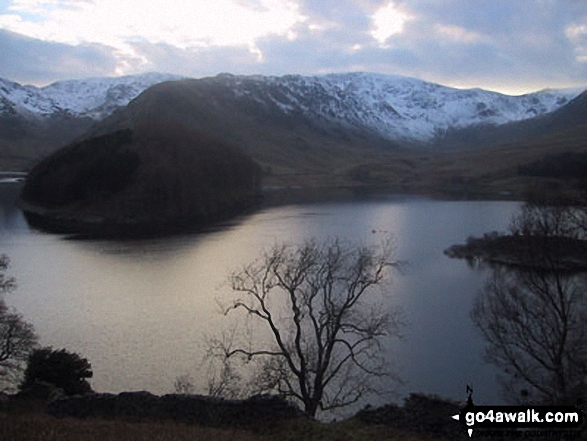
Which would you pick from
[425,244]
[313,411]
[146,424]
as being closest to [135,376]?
[313,411]

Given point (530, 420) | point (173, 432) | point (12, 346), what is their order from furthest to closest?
point (12, 346)
point (173, 432)
point (530, 420)

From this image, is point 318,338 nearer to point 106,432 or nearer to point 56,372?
point 106,432

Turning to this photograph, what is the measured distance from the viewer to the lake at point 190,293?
25734 mm

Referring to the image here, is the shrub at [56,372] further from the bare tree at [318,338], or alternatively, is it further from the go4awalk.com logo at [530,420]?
the go4awalk.com logo at [530,420]

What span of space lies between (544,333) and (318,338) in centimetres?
776

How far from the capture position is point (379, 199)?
107 m

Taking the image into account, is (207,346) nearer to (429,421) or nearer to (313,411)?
(313,411)

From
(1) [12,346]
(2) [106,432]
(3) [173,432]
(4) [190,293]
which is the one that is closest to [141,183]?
(4) [190,293]

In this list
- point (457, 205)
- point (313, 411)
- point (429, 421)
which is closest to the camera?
point (429, 421)

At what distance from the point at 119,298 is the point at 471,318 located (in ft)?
73.0

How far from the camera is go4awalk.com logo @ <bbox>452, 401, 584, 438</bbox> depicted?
10.6 meters

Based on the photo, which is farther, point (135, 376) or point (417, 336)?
point (417, 336)

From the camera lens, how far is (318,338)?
19.4 meters

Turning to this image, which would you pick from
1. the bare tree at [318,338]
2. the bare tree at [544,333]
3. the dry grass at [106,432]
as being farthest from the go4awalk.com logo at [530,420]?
the bare tree at [318,338]
